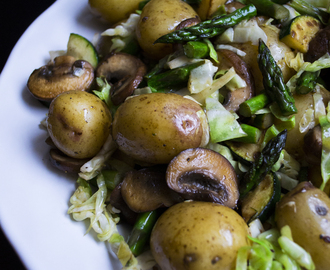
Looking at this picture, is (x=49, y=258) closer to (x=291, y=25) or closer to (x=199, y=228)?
(x=199, y=228)

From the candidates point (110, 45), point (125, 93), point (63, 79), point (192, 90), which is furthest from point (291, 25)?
point (63, 79)

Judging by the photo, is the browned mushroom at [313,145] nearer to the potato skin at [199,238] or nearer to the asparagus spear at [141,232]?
the potato skin at [199,238]

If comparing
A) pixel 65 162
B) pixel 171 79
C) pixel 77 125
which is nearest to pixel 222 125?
pixel 171 79

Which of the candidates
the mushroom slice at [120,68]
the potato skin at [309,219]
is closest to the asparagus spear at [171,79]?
the mushroom slice at [120,68]

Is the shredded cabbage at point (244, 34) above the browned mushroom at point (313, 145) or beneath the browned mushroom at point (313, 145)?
above

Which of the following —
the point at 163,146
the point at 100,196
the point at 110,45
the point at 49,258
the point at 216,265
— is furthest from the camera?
the point at 110,45

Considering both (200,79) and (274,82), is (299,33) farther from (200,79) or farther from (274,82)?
(200,79)

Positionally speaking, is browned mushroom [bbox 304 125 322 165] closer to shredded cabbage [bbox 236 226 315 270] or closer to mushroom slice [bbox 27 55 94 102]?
shredded cabbage [bbox 236 226 315 270]

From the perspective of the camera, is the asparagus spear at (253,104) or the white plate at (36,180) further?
the asparagus spear at (253,104)
